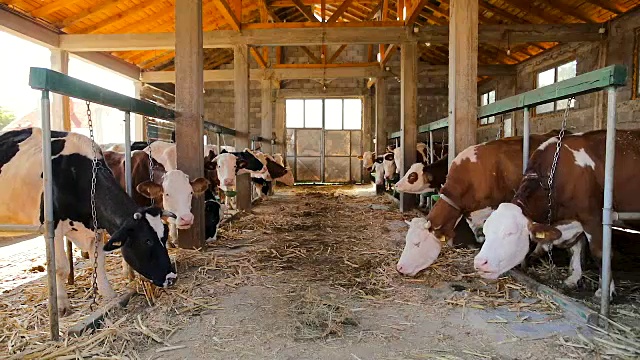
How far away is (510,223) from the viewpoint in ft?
11.2

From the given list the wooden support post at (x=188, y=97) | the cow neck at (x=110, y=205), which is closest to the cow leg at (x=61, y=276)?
the cow neck at (x=110, y=205)

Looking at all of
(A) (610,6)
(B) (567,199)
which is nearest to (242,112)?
(B) (567,199)

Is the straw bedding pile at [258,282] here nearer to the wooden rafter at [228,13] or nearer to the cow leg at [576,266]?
the cow leg at [576,266]

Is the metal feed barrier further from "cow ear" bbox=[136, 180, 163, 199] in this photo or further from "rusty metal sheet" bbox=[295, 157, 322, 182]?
"rusty metal sheet" bbox=[295, 157, 322, 182]

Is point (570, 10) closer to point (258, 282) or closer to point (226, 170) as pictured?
point (226, 170)

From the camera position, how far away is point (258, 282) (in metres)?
4.15

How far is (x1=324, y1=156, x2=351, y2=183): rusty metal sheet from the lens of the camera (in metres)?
19.9

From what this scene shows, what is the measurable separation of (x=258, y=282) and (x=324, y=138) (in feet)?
52.3

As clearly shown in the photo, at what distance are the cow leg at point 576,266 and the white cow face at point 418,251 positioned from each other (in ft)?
3.86

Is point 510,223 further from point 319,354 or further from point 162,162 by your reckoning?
point 162,162

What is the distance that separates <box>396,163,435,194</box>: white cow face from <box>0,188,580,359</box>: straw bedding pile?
113 cm

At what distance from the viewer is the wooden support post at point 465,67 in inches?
205

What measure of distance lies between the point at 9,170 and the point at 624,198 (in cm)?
518

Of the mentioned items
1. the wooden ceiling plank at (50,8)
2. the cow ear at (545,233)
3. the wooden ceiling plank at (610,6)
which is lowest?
the cow ear at (545,233)
